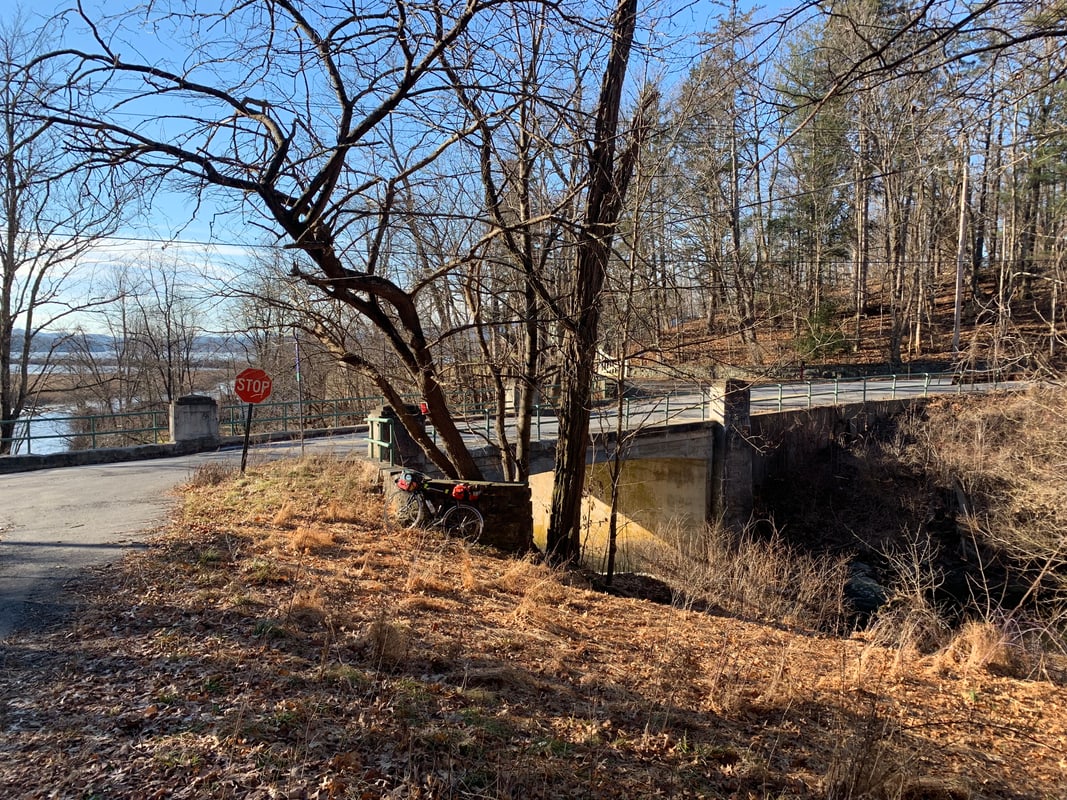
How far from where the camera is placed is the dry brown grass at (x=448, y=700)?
11.1 ft

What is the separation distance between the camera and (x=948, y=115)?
543 centimetres

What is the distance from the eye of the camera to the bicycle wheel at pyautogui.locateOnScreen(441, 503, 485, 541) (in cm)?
947

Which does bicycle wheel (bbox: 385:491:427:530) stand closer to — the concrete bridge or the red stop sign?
the red stop sign

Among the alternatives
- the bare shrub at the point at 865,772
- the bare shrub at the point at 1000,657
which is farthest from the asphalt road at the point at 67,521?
the bare shrub at the point at 1000,657

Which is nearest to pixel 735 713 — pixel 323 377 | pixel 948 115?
pixel 948 115

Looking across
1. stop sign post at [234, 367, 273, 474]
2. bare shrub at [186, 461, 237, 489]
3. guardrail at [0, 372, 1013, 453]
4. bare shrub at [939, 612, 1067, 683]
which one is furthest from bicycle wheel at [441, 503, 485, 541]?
guardrail at [0, 372, 1013, 453]

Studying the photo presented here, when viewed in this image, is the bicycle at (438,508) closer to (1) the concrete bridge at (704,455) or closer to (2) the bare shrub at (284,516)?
(2) the bare shrub at (284,516)

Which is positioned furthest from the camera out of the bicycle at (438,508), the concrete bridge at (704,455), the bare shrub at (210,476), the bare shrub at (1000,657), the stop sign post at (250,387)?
the concrete bridge at (704,455)

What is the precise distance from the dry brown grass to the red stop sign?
16.2 feet

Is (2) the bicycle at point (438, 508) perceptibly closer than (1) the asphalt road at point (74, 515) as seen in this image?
No

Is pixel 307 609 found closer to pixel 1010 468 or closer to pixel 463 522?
pixel 463 522

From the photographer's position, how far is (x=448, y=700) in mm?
4262

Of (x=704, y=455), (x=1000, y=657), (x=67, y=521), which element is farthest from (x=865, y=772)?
(x=704, y=455)

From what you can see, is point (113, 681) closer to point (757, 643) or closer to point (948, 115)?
point (757, 643)
